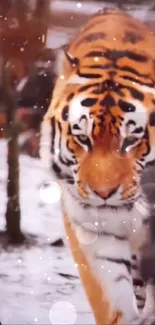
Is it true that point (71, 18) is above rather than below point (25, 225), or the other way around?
above

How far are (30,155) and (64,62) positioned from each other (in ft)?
0.76

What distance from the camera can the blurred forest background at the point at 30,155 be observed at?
0.91 metres

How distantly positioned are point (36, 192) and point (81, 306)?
0.28 m

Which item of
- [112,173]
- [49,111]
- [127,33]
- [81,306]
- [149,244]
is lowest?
[81,306]

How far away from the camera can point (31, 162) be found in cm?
92

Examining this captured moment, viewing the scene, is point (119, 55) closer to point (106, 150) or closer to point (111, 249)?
point (106, 150)

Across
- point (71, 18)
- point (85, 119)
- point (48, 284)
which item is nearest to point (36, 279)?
point (48, 284)

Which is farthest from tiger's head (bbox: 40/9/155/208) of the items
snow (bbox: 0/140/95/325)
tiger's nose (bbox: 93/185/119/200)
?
snow (bbox: 0/140/95/325)

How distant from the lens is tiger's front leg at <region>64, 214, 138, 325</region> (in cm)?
91

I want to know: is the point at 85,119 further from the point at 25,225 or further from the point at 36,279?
the point at 36,279

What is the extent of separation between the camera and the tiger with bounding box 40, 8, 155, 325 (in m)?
0.91

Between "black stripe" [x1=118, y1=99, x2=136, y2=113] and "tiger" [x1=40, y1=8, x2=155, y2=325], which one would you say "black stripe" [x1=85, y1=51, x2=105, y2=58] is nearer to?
"tiger" [x1=40, y1=8, x2=155, y2=325]

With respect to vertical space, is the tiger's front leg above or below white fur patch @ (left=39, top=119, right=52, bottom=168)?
below

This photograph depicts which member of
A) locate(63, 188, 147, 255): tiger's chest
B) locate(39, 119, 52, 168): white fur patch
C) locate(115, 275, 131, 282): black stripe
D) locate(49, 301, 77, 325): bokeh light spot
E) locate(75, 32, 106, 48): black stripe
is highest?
→ locate(75, 32, 106, 48): black stripe
